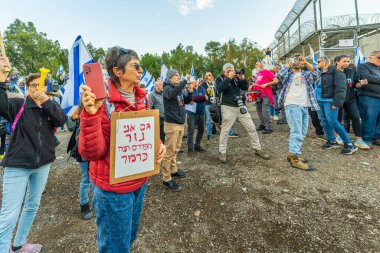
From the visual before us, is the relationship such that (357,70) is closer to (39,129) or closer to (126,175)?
(126,175)

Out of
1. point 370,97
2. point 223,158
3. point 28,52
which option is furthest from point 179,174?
point 28,52

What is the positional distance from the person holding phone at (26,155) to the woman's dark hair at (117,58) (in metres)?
1.27

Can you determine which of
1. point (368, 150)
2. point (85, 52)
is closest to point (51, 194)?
point (85, 52)

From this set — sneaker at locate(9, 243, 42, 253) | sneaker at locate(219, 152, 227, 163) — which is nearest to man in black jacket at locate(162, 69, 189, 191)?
sneaker at locate(219, 152, 227, 163)

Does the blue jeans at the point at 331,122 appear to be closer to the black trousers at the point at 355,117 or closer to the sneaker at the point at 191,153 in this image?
the black trousers at the point at 355,117

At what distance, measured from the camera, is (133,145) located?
1568 millimetres

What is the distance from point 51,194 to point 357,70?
7.81m

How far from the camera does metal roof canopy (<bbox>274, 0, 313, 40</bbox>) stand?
13697 millimetres

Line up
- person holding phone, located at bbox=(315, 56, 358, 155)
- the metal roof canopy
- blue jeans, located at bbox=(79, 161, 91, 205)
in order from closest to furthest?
blue jeans, located at bbox=(79, 161, 91, 205) → person holding phone, located at bbox=(315, 56, 358, 155) → the metal roof canopy

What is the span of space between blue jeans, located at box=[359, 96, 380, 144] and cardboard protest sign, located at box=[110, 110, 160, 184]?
6.08 m

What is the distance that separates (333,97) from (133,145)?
5.07 m

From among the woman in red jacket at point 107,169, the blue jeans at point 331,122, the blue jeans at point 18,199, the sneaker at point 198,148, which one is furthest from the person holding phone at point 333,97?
the blue jeans at point 18,199

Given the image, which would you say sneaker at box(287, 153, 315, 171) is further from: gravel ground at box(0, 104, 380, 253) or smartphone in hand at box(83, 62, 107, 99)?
smartphone in hand at box(83, 62, 107, 99)

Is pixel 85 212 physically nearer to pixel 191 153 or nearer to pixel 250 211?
pixel 250 211
